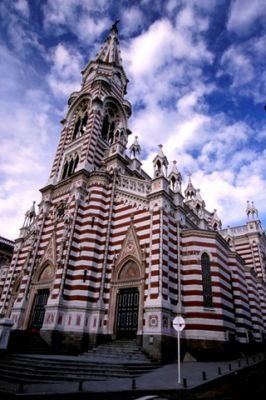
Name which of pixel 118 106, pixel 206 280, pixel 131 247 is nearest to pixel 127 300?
pixel 131 247

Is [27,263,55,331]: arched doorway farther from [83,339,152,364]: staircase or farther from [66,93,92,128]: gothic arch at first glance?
[66,93,92,128]: gothic arch

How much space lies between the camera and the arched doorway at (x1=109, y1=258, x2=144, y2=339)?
17.9m

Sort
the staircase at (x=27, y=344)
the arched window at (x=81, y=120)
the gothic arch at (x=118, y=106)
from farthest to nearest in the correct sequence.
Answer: the gothic arch at (x=118, y=106), the arched window at (x=81, y=120), the staircase at (x=27, y=344)

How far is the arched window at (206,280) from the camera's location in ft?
59.4

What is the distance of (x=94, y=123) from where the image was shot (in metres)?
27.6

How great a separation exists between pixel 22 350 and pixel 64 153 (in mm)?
19700

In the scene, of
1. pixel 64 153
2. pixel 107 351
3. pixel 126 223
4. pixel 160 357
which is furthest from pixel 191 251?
pixel 64 153

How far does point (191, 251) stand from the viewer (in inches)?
770

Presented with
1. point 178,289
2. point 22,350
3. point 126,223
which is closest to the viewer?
point 22,350

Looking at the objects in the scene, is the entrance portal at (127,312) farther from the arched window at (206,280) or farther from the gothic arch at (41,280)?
the gothic arch at (41,280)

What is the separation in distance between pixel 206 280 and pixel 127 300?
5.82 m

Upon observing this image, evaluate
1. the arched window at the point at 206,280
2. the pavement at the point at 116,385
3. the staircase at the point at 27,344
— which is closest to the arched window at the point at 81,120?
the arched window at the point at 206,280

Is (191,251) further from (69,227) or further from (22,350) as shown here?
(22,350)

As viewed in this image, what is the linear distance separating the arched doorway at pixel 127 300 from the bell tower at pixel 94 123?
10061mm
